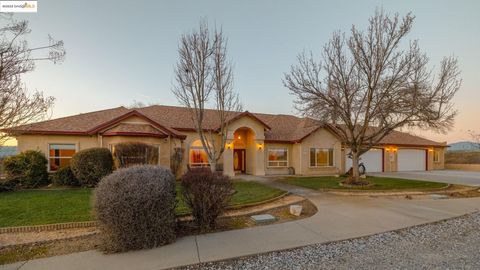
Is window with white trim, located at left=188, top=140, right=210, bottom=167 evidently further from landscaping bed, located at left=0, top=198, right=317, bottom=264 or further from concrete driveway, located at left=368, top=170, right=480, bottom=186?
concrete driveway, located at left=368, top=170, right=480, bottom=186

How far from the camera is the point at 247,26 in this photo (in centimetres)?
1673

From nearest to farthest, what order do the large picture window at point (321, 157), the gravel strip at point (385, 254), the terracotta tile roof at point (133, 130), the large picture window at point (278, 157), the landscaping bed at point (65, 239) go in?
the gravel strip at point (385, 254) < the landscaping bed at point (65, 239) < the terracotta tile roof at point (133, 130) < the large picture window at point (278, 157) < the large picture window at point (321, 157)

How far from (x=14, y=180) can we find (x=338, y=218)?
16.0 metres

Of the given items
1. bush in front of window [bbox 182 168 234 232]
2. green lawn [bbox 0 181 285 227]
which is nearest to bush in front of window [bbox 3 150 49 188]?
green lawn [bbox 0 181 285 227]

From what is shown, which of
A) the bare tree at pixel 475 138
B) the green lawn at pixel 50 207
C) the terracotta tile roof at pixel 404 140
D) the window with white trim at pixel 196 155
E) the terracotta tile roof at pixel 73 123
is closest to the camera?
the green lawn at pixel 50 207

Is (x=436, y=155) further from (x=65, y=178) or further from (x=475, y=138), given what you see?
(x=65, y=178)

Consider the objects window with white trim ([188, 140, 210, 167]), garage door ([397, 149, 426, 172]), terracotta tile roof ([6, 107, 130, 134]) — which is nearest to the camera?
terracotta tile roof ([6, 107, 130, 134])

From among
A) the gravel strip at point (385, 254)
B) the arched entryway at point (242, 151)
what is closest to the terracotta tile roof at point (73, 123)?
the arched entryway at point (242, 151)

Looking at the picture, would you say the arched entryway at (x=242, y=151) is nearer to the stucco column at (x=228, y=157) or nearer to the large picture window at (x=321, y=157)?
the stucco column at (x=228, y=157)

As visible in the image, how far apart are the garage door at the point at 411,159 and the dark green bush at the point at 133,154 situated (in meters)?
25.9

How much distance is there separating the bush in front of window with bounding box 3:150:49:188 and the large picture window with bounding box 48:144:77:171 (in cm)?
123

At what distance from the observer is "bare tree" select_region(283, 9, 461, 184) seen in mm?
13602

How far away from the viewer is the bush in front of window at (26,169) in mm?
12991

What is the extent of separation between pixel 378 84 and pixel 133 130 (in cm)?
1512
